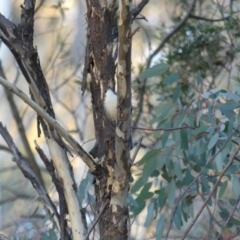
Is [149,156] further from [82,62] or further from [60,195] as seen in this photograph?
[82,62]

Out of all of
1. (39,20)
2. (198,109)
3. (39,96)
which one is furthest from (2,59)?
(39,96)


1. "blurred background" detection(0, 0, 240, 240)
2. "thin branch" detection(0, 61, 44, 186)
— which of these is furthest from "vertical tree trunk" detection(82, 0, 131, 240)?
"thin branch" detection(0, 61, 44, 186)

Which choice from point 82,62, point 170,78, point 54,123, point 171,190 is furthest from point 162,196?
point 82,62

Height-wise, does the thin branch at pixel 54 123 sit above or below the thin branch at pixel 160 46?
Answer: below

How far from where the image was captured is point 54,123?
56 centimetres

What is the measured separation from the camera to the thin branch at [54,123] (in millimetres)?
547

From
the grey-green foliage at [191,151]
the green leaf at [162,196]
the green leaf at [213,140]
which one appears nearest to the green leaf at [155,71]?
the grey-green foliage at [191,151]

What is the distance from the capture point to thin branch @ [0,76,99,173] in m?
0.55

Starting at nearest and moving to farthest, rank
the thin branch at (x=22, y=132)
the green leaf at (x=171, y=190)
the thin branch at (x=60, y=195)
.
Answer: the thin branch at (x=60, y=195), the green leaf at (x=171, y=190), the thin branch at (x=22, y=132)

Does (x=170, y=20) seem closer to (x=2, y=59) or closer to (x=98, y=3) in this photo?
(x=2, y=59)

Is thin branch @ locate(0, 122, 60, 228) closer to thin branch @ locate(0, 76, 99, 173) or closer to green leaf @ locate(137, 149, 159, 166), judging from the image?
thin branch @ locate(0, 76, 99, 173)

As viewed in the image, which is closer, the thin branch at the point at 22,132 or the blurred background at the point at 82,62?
the blurred background at the point at 82,62

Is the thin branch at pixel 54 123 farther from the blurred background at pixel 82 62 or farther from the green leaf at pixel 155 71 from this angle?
the blurred background at pixel 82 62

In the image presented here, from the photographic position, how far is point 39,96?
2.07 feet
